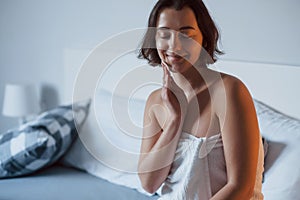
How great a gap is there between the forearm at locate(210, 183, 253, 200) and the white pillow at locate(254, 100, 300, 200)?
512 millimetres

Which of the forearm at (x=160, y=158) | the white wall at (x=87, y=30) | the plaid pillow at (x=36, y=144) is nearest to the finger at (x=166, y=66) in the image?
the forearm at (x=160, y=158)

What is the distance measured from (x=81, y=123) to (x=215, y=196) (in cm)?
115

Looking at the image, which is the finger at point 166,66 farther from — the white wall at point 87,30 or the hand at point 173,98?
the white wall at point 87,30

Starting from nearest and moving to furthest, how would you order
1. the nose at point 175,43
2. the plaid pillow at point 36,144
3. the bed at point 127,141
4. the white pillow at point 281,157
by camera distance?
the nose at point 175,43, the bed at point 127,141, the white pillow at point 281,157, the plaid pillow at point 36,144

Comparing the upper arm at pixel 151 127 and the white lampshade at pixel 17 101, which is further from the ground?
the upper arm at pixel 151 127

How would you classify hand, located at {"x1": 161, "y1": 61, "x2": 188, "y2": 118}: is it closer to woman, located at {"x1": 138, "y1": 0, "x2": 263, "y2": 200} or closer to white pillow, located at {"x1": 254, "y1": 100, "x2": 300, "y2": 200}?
woman, located at {"x1": 138, "y1": 0, "x2": 263, "y2": 200}

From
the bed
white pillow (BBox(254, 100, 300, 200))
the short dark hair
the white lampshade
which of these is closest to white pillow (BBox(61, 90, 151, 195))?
the bed

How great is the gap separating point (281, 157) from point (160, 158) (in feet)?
1.87

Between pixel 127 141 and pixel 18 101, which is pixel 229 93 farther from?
pixel 18 101

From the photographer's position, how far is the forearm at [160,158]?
2.69 ft

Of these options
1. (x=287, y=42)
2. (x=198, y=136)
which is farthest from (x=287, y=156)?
(x=198, y=136)

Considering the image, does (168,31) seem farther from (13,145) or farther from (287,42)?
(13,145)

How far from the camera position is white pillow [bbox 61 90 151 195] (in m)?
0.88

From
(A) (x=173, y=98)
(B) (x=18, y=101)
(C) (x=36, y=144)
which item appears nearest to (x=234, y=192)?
(A) (x=173, y=98)
